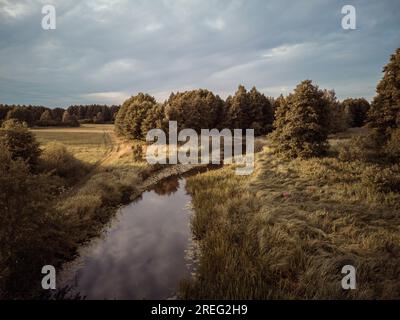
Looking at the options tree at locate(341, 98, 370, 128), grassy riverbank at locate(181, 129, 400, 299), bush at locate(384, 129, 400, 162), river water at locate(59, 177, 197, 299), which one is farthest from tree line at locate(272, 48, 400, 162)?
tree at locate(341, 98, 370, 128)

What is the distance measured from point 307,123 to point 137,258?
16035 mm

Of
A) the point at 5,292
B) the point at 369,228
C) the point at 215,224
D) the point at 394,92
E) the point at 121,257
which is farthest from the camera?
the point at 394,92

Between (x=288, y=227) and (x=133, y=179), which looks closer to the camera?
(x=288, y=227)

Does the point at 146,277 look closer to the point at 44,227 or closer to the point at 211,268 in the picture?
the point at 211,268

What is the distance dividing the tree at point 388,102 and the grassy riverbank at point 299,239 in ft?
18.2

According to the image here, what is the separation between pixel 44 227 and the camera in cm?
725

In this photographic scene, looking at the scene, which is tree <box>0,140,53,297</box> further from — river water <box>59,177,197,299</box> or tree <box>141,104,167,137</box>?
tree <box>141,104,167,137</box>

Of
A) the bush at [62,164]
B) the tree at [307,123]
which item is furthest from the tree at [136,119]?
the tree at [307,123]

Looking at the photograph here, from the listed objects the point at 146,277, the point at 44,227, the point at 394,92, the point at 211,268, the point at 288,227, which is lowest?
the point at 146,277

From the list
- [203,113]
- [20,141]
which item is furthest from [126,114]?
[20,141]

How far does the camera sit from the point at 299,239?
26.8 feet

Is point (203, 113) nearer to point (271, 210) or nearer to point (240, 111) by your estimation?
point (240, 111)

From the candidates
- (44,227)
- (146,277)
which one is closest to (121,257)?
(146,277)
